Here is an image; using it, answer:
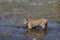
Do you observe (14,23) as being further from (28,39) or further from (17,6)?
(17,6)

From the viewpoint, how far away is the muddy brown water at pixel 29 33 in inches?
396

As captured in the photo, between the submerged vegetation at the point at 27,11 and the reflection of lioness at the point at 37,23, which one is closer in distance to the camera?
the reflection of lioness at the point at 37,23

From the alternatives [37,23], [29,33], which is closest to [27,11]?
[37,23]

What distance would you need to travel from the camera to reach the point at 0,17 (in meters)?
14.0

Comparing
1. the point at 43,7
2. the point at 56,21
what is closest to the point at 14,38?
the point at 56,21

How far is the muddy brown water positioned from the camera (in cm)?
1005

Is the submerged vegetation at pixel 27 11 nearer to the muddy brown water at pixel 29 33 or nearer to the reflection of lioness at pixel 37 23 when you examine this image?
the muddy brown water at pixel 29 33

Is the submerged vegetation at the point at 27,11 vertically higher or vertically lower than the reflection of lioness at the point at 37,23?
lower

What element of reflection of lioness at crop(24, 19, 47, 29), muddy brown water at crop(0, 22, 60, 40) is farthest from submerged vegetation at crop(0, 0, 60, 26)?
reflection of lioness at crop(24, 19, 47, 29)

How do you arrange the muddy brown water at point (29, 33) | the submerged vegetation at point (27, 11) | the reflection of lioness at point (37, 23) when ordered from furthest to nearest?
1. the submerged vegetation at point (27, 11)
2. the reflection of lioness at point (37, 23)
3. the muddy brown water at point (29, 33)

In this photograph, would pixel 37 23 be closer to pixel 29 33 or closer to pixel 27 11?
pixel 29 33

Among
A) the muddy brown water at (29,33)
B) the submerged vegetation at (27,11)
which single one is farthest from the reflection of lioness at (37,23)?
the submerged vegetation at (27,11)

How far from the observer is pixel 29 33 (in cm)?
1077

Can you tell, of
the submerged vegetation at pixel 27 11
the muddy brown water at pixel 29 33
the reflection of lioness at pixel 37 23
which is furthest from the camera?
the submerged vegetation at pixel 27 11
